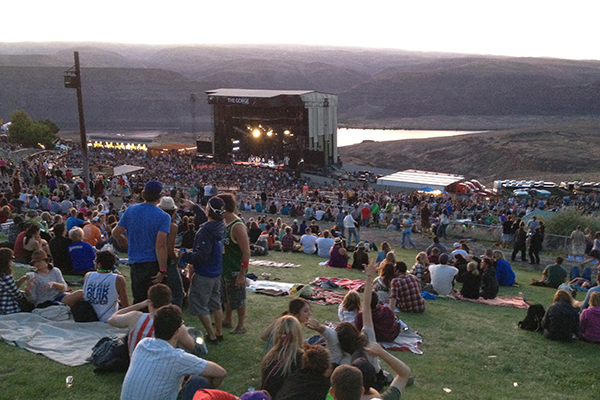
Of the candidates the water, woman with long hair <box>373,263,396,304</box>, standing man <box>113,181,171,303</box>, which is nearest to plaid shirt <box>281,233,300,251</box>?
woman with long hair <box>373,263,396,304</box>

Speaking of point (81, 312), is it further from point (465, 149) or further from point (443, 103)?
point (443, 103)

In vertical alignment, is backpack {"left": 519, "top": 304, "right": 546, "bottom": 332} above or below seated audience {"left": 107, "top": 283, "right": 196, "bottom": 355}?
below

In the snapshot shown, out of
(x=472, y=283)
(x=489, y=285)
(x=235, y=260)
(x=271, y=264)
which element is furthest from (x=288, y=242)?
(x=235, y=260)

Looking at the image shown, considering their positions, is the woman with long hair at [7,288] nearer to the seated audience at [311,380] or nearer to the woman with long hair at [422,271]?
the seated audience at [311,380]

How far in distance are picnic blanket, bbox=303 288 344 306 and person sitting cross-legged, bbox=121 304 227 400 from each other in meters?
4.65

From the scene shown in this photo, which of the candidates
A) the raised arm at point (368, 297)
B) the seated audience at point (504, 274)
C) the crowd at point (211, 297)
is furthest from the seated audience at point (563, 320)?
Result: the seated audience at point (504, 274)

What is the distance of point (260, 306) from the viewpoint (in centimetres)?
808

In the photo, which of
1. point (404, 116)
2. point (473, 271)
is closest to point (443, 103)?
point (404, 116)

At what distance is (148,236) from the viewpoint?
5.89 meters

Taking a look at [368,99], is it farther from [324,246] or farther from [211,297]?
[211,297]

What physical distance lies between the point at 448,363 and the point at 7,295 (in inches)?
202

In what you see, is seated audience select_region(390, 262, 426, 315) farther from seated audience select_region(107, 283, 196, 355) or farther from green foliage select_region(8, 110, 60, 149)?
green foliage select_region(8, 110, 60, 149)

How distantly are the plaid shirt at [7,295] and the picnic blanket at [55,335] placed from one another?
115 millimetres

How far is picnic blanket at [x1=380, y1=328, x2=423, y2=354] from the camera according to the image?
6770 mm
